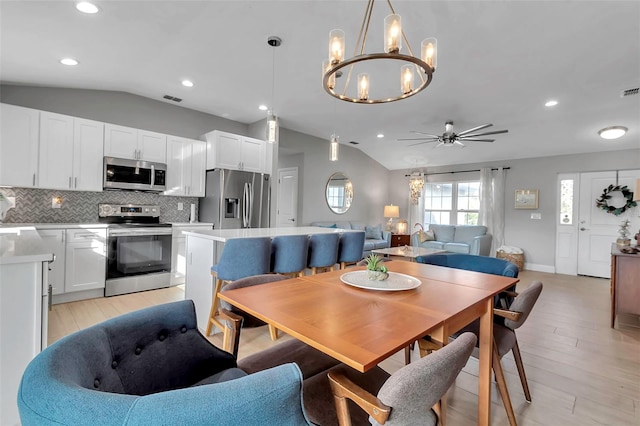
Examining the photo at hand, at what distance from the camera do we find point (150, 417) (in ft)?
1.68

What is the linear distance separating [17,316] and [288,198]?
5.34 metres

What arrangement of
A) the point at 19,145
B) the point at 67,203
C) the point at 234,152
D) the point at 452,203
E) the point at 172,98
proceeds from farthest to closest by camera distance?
the point at 452,203
the point at 234,152
the point at 172,98
the point at 67,203
the point at 19,145

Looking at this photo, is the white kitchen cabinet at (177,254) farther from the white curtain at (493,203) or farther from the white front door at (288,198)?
the white curtain at (493,203)

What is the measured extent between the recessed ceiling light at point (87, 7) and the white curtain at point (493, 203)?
7150mm

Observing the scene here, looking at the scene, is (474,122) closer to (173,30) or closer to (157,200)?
(173,30)

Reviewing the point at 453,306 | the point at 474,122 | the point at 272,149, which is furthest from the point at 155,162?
the point at 474,122

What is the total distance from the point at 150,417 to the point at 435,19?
121 inches

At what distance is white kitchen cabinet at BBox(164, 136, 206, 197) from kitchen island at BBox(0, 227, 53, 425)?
3088 millimetres

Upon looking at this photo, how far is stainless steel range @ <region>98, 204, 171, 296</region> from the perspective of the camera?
3709mm

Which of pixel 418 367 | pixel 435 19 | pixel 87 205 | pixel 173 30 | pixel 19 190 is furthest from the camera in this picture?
pixel 87 205

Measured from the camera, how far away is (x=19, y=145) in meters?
3.28

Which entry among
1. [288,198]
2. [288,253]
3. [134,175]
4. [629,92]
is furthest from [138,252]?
[629,92]

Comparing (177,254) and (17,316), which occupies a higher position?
(17,316)

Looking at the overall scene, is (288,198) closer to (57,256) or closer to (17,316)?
(57,256)
